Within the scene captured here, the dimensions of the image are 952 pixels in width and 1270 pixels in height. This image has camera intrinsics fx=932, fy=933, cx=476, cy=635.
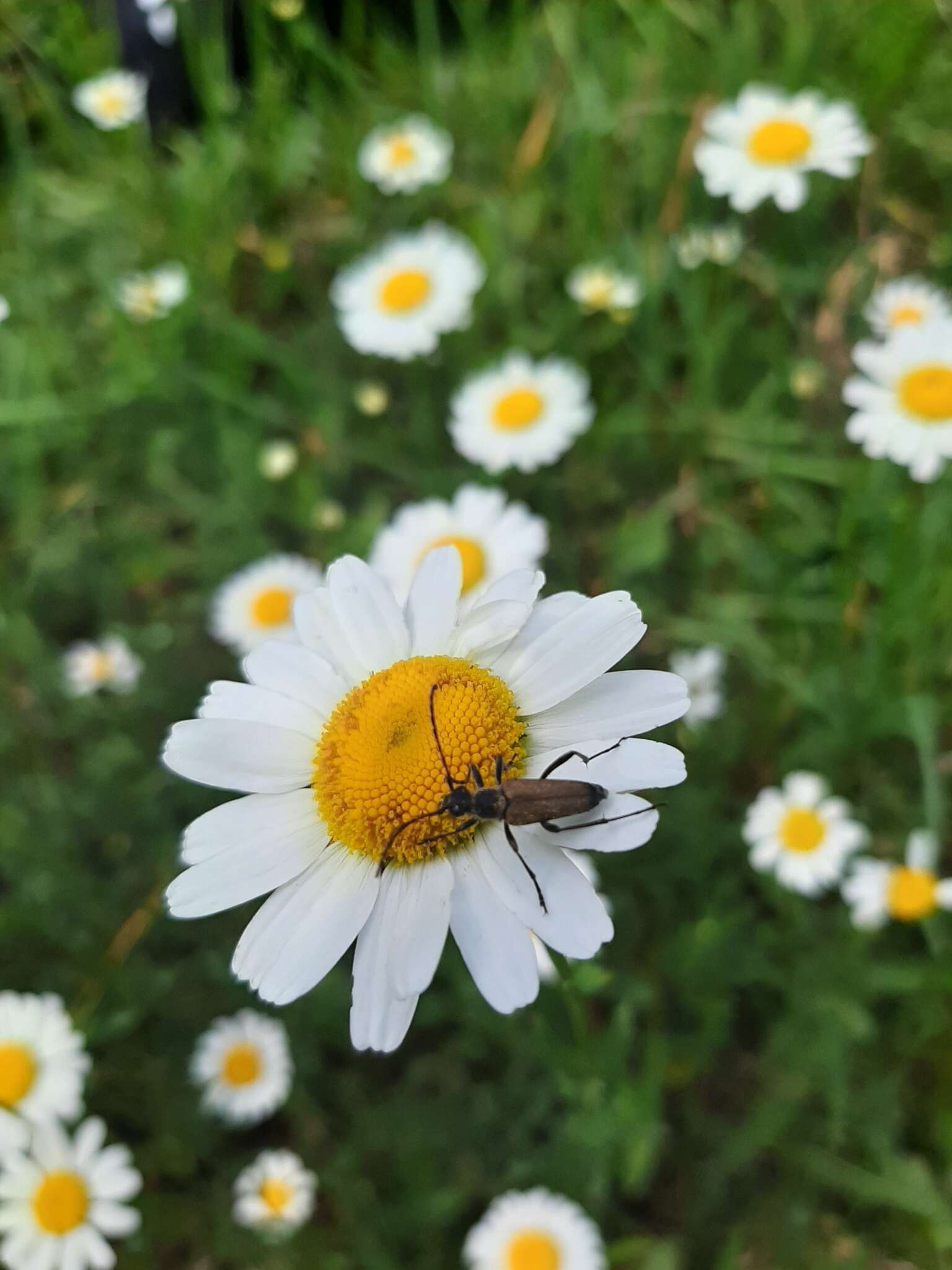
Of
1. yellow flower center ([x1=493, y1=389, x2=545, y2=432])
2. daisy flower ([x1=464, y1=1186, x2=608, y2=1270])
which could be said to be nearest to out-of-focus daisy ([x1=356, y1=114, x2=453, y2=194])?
yellow flower center ([x1=493, y1=389, x2=545, y2=432])

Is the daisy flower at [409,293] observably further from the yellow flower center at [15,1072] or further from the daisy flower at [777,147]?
the yellow flower center at [15,1072]

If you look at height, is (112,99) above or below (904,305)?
above

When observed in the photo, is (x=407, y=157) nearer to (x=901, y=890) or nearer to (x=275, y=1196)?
(x=901, y=890)

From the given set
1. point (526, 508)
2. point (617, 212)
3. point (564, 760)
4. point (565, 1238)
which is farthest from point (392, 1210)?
point (617, 212)

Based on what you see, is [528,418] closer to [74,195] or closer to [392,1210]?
[392,1210]

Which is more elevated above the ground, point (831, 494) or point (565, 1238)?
point (831, 494)

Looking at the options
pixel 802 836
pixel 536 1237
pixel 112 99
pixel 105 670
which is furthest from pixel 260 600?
pixel 112 99

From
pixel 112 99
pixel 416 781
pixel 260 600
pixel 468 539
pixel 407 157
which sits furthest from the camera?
pixel 112 99
